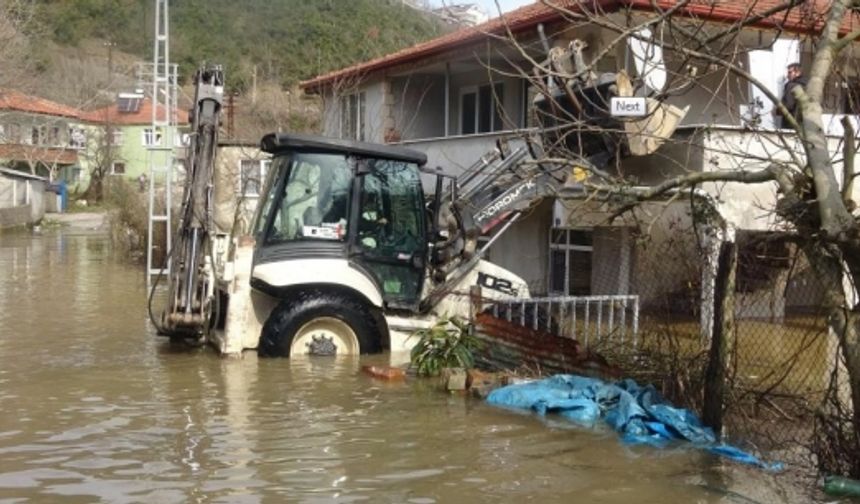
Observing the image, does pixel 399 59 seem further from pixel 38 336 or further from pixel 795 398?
pixel 795 398

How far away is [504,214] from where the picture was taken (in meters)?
12.8

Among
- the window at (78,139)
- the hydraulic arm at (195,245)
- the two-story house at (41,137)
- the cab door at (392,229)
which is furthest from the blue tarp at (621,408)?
the window at (78,139)

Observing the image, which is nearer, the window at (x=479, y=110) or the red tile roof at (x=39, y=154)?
the window at (x=479, y=110)

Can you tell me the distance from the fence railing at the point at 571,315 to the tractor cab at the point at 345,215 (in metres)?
1.23

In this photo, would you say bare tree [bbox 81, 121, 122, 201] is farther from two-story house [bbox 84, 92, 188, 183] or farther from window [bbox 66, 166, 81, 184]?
window [bbox 66, 166, 81, 184]

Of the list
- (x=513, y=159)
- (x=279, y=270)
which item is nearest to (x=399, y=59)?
(x=513, y=159)

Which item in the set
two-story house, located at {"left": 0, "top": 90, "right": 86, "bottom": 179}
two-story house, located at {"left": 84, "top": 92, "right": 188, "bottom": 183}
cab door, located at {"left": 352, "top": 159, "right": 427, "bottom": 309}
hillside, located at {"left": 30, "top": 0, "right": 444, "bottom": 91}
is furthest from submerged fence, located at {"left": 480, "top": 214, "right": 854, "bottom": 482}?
two-story house, located at {"left": 84, "top": 92, "right": 188, "bottom": 183}

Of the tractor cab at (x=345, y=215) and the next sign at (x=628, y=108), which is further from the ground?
the next sign at (x=628, y=108)

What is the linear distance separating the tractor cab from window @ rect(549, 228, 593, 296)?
20.3ft

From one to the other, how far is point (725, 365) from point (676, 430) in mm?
677

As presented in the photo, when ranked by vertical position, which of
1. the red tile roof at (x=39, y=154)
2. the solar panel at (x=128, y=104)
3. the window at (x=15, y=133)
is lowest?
the red tile roof at (x=39, y=154)

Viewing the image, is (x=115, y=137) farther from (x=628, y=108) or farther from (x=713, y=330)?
(x=713, y=330)

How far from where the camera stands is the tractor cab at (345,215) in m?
11.7

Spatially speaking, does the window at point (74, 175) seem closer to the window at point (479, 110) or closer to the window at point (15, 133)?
the window at point (15, 133)
